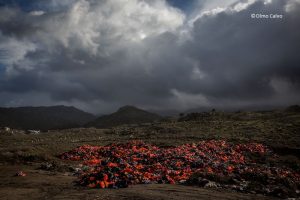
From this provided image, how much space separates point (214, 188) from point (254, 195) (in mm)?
2004

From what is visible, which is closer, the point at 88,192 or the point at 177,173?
the point at 88,192

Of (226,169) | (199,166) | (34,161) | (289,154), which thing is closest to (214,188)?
(226,169)

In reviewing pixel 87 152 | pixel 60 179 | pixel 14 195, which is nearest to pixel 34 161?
pixel 87 152

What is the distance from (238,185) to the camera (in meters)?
18.2

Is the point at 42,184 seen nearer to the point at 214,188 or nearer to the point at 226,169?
the point at 214,188

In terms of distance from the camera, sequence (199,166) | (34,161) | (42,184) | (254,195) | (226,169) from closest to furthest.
→ (254,195) → (42,184) → (226,169) → (199,166) → (34,161)

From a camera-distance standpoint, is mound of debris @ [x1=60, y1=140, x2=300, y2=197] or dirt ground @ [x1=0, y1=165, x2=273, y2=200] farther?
mound of debris @ [x1=60, y1=140, x2=300, y2=197]

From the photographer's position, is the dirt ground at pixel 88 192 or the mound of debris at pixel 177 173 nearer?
the dirt ground at pixel 88 192

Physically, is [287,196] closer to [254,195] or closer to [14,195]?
[254,195]

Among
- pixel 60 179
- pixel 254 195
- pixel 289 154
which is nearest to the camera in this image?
pixel 254 195

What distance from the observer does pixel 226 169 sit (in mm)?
23172

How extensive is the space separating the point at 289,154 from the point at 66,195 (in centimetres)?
3106

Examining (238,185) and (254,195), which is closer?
(254,195)

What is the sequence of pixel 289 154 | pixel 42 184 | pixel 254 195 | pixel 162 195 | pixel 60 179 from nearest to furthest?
pixel 162 195
pixel 254 195
pixel 42 184
pixel 60 179
pixel 289 154
